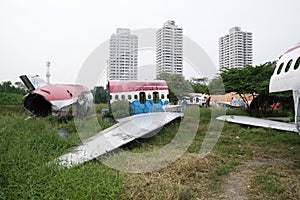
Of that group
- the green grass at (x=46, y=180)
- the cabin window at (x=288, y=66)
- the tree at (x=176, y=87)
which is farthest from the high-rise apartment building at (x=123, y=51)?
the green grass at (x=46, y=180)

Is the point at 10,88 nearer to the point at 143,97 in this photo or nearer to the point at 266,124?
the point at 143,97

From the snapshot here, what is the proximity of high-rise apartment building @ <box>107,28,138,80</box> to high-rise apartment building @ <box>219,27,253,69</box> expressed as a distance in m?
10.7

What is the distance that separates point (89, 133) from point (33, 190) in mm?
4272

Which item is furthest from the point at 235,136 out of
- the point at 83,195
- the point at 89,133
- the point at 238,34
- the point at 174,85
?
the point at 238,34

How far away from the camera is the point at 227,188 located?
3.49 metres

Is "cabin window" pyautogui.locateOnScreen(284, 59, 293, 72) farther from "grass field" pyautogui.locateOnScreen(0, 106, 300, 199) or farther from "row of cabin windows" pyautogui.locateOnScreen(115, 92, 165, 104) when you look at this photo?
"row of cabin windows" pyautogui.locateOnScreen(115, 92, 165, 104)

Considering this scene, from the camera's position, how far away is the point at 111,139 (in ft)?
18.7

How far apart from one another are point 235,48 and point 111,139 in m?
17.1

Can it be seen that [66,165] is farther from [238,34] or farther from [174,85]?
[238,34]

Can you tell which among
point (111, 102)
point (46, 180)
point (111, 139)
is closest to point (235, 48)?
point (111, 102)

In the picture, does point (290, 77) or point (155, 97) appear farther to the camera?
point (155, 97)

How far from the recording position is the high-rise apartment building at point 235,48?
19.8 metres

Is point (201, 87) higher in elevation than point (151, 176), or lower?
higher

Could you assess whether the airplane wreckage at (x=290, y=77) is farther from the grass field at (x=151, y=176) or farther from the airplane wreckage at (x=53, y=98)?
the airplane wreckage at (x=53, y=98)
